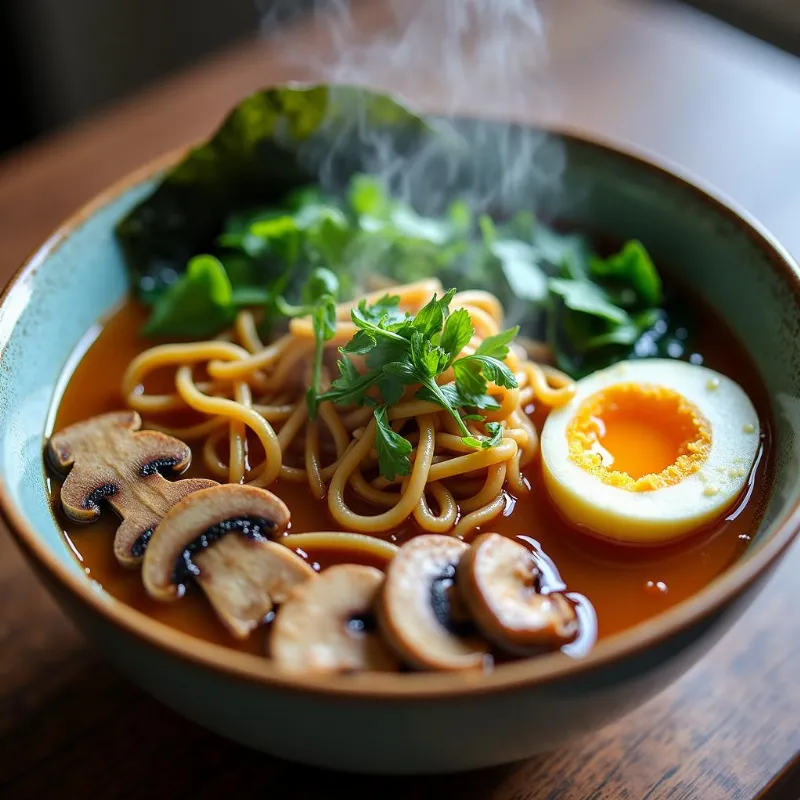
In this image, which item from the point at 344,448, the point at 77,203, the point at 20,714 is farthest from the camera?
the point at 77,203

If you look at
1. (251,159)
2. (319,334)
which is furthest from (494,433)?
(251,159)

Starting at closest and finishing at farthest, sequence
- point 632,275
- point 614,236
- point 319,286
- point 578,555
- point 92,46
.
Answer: point 578,555 → point 319,286 → point 632,275 → point 614,236 → point 92,46

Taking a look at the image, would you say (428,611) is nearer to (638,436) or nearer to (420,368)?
(420,368)

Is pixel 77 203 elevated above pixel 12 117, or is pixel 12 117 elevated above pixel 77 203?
pixel 77 203

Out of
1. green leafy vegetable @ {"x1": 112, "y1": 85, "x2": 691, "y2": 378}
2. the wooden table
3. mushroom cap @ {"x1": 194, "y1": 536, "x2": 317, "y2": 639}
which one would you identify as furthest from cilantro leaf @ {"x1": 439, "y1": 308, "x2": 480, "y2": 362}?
the wooden table

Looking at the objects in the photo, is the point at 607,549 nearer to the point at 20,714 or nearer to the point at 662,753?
the point at 662,753

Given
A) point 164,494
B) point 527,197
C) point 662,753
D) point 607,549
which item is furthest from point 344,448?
point 527,197

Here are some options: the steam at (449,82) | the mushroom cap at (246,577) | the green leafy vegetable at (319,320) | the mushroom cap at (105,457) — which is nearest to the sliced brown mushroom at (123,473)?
the mushroom cap at (105,457)
